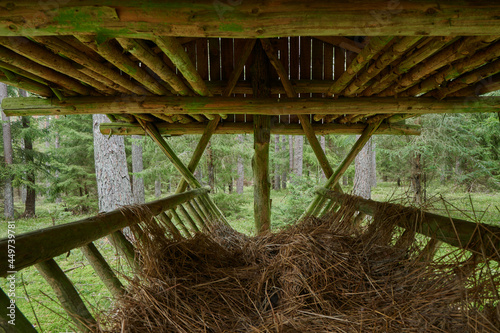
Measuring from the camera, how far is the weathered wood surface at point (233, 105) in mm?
3105

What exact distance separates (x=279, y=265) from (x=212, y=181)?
7.60 metres

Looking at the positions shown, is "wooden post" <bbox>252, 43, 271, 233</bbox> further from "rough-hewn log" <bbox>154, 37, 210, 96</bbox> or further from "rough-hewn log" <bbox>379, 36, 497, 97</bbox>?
"rough-hewn log" <bbox>379, 36, 497, 97</bbox>

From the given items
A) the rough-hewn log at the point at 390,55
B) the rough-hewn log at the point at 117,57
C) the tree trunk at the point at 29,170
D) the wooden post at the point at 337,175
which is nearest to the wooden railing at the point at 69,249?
the rough-hewn log at the point at 117,57

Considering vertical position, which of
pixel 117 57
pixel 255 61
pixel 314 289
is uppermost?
pixel 255 61

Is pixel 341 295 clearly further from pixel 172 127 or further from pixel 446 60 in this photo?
pixel 172 127

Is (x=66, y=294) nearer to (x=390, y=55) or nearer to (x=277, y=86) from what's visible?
(x=390, y=55)

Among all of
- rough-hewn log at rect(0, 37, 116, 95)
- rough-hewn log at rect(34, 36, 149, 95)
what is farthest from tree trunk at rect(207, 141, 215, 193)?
rough-hewn log at rect(0, 37, 116, 95)

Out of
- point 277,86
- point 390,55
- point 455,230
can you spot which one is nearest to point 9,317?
point 455,230

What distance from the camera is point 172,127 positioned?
4844 mm

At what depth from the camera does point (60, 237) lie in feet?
3.84

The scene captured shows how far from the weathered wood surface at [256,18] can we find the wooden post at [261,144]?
2.56m

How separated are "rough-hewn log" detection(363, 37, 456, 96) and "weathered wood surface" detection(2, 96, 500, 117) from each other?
0.99ft

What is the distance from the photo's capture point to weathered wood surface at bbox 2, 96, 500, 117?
10.2 ft

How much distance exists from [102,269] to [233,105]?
224 cm
